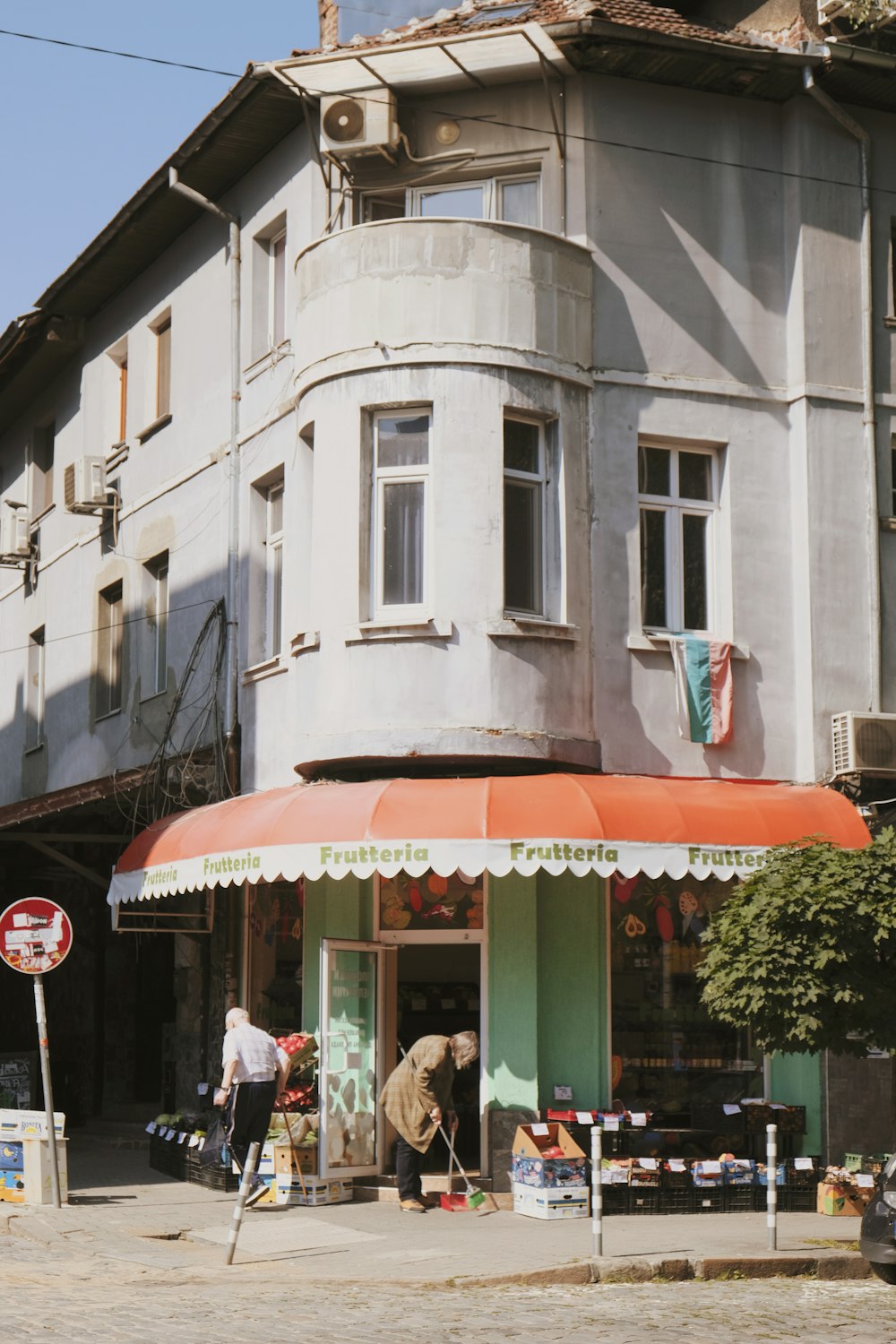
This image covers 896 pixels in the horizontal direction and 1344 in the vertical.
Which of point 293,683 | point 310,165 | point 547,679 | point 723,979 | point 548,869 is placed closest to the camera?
point 723,979

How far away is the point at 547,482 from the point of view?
17.9m

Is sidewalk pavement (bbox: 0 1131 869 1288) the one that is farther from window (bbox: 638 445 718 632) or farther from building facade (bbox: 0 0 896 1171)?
window (bbox: 638 445 718 632)

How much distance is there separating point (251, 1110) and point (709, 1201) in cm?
397

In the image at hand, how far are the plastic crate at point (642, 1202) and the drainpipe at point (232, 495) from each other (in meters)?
6.44

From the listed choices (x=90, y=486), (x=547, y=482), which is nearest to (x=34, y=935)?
(x=547, y=482)

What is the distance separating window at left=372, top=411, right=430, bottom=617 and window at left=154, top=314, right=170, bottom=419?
662 cm

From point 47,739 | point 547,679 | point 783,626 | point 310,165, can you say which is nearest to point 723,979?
point 547,679

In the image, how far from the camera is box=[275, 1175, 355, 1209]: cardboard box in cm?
1677

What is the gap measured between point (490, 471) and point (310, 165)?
176 inches

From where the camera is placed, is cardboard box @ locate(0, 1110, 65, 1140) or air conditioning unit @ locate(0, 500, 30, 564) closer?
cardboard box @ locate(0, 1110, 65, 1140)

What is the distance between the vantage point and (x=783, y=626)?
18.5m

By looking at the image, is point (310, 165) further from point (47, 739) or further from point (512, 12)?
point (47, 739)

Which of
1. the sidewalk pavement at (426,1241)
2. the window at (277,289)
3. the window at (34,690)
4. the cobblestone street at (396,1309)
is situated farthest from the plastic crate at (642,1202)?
the window at (34,690)

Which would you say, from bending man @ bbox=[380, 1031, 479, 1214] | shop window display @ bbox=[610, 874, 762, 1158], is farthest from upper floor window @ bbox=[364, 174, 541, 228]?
bending man @ bbox=[380, 1031, 479, 1214]
